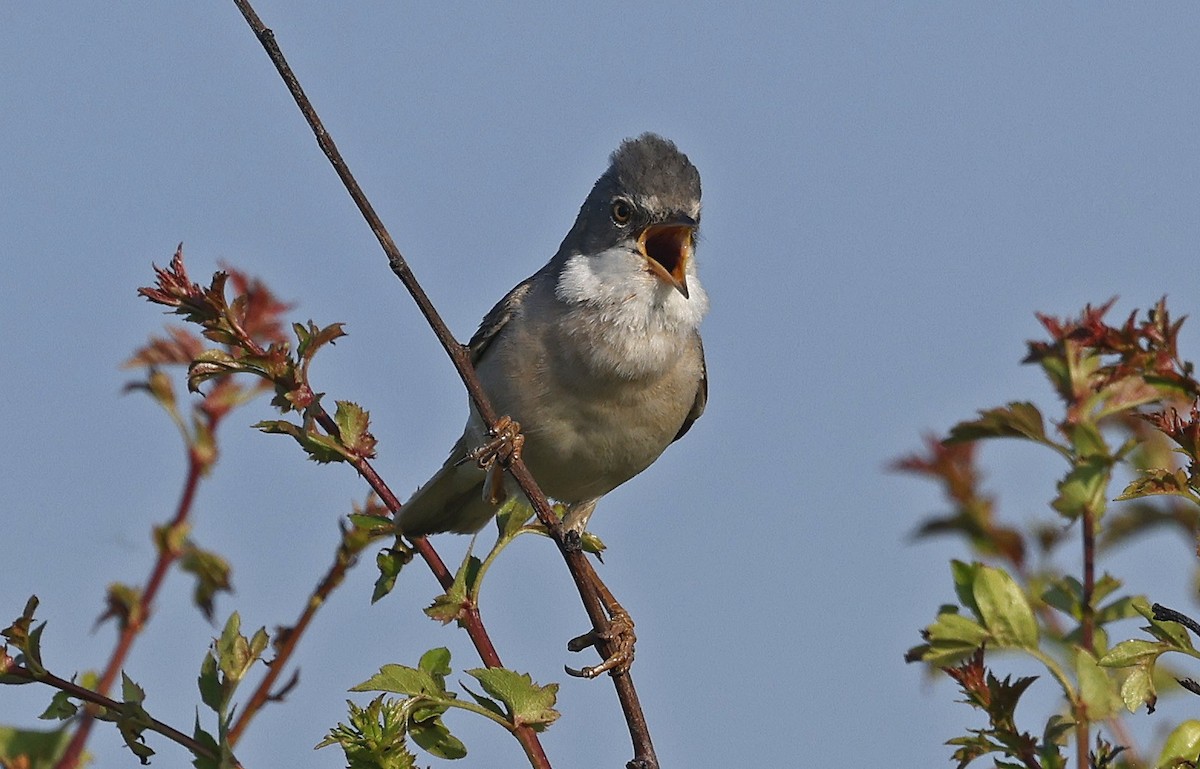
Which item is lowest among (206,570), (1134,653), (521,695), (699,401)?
(1134,653)

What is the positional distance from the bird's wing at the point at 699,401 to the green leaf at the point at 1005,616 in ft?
9.70

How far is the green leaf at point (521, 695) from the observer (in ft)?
8.58

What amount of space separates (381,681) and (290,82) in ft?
3.72

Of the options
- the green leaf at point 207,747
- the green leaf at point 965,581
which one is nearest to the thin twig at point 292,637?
Result: the green leaf at point 207,747

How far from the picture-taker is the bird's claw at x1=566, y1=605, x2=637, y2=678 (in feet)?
10.4

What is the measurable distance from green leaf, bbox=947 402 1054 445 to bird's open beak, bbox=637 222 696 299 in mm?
2054

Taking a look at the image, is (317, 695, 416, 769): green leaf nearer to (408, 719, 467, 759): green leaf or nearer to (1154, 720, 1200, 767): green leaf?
(408, 719, 467, 759): green leaf

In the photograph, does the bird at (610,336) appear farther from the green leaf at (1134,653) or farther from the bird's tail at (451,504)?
the green leaf at (1134,653)

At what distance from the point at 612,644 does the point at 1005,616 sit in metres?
1.25

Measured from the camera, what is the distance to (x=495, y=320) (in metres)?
5.47

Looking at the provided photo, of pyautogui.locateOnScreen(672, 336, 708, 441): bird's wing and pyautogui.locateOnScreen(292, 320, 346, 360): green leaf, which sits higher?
pyautogui.locateOnScreen(672, 336, 708, 441): bird's wing

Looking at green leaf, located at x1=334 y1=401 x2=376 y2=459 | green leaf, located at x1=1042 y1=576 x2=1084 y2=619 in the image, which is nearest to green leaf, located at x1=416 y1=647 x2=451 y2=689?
green leaf, located at x1=334 y1=401 x2=376 y2=459

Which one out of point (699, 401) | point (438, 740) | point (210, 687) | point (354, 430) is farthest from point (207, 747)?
point (699, 401)

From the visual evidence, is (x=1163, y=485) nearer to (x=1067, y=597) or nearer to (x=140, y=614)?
(x=1067, y=597)
